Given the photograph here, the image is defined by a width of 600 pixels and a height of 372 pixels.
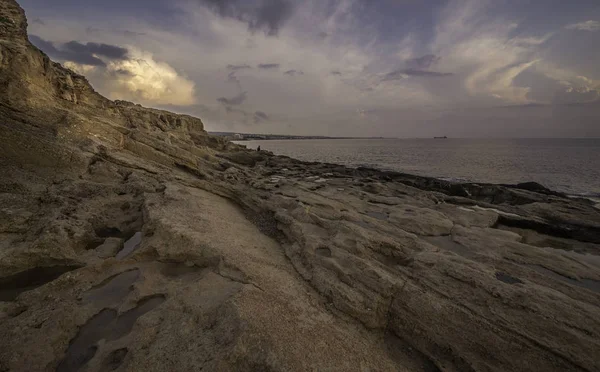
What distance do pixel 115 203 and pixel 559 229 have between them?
905 inches

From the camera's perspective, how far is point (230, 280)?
684cm

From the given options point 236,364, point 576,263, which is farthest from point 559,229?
point 236,364

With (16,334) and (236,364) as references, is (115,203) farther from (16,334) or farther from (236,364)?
(236,364)

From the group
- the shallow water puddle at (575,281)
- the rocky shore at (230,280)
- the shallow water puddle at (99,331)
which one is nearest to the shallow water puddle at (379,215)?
the rocky shore at (230,280)

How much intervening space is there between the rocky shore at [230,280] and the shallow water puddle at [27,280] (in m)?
0.04

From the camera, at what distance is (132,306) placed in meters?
6.10

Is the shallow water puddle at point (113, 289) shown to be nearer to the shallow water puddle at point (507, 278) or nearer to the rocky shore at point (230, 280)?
the rocky shore at point (230, 280)

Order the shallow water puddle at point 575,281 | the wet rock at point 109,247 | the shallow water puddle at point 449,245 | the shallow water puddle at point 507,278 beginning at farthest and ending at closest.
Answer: the shallow water puddle at point 449,245
the shallow water puddle at point 575,281
the wet rock at point 109,247
the shallow water puddle at point 507,278

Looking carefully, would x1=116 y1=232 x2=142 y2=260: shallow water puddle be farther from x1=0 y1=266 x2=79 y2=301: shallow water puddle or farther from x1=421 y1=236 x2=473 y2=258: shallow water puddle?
Result: x1=421 y1=236 x2=473 y2=258: shallow water puddle

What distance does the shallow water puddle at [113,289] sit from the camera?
6324mm

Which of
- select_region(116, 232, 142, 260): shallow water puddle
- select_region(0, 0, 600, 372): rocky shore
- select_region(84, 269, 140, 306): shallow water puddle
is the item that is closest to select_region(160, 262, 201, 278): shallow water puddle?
select_region(0, 0, 600, 372): rocky shore

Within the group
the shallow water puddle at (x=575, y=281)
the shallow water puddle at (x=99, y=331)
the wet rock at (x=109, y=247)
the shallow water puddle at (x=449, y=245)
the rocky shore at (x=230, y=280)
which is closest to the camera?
the shallow water puddle at (x=99, y=331)

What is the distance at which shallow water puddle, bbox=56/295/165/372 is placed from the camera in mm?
4762

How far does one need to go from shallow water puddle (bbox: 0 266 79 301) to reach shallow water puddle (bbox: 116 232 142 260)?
1.13m
